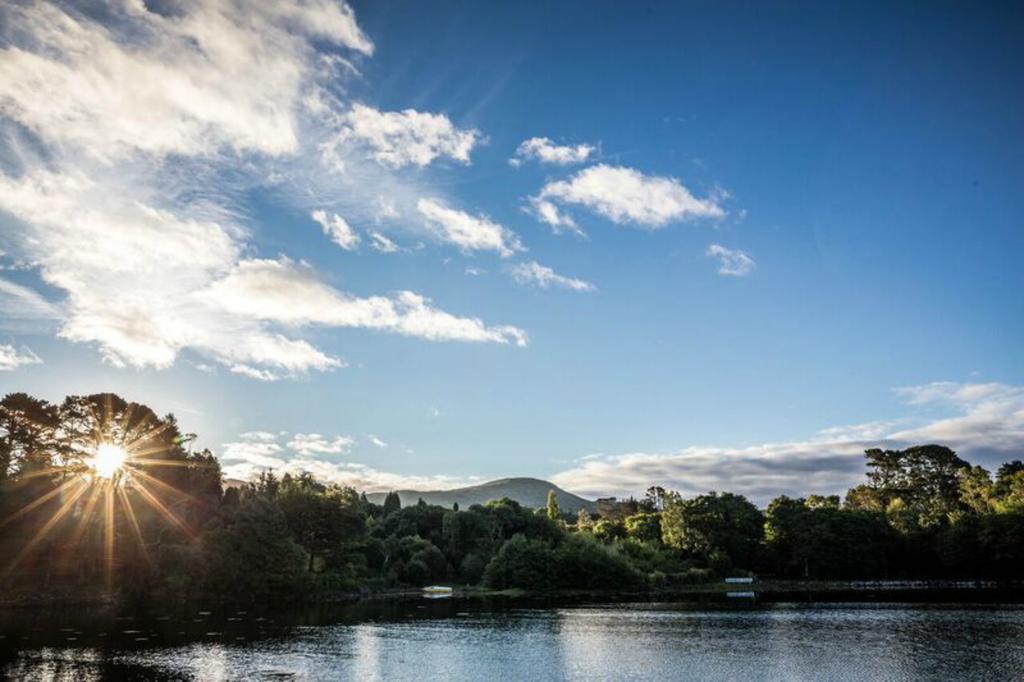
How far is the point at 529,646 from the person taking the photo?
48000mm

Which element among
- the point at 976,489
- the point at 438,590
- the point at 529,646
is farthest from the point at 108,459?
the point at 976,489

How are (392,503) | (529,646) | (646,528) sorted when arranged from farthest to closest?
(392,503), (646,528), (529,646)

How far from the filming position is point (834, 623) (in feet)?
197

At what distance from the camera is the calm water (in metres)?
37.2

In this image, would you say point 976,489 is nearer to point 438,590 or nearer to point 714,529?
point 714,529

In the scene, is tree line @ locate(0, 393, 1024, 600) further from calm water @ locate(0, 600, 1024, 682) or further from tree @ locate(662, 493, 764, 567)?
calm water @ locate(0, 600, 1024, 682)

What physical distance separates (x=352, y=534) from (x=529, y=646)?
241ft

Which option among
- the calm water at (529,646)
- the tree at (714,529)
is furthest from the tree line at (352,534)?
the calm water at (529,646)

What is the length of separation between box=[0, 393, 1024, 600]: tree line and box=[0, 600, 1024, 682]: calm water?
17534 mm

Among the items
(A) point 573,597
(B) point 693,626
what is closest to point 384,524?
(A) point 573,597

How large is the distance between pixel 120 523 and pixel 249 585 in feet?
58.1

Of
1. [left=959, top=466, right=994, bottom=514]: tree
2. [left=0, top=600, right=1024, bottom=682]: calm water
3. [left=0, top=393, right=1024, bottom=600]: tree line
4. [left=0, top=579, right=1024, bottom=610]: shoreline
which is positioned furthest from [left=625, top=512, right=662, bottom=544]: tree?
[left=0, top=600, right=1024, bottom=682]: calm water

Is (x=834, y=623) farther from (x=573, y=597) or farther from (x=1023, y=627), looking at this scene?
(x=573, y=597)

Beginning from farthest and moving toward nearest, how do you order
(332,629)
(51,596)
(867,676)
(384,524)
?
1. (384,524)
2. (51,596)
3. (332,629)
4. (867,676)
